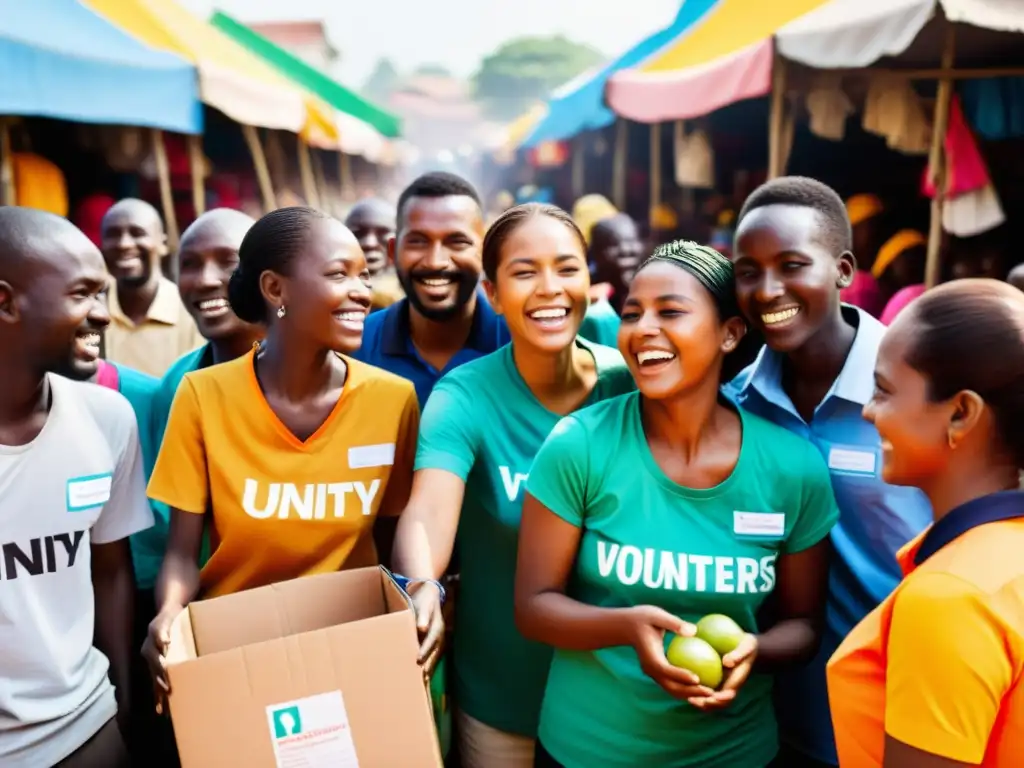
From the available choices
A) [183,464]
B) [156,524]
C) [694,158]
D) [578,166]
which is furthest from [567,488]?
[578,166]

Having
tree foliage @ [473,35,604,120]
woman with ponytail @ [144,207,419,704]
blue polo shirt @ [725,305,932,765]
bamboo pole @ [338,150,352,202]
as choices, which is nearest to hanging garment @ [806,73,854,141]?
blue polo shirt @ [725,305,932,765]

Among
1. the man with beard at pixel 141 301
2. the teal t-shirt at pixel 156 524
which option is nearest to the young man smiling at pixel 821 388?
the teal t-shirt at pixel 156 524

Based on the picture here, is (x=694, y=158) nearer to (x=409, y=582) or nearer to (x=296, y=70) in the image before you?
(x=409, y=582)

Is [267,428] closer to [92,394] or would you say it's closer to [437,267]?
[92,394]

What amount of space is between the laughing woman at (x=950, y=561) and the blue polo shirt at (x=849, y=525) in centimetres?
51

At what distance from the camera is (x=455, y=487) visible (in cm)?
200

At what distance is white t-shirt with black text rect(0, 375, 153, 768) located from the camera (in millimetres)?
1763

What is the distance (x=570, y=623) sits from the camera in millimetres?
1781

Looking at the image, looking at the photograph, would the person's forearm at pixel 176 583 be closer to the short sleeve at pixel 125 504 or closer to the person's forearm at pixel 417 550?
the short sleeve at pixel 125 504

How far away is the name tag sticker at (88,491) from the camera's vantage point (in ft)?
6.17

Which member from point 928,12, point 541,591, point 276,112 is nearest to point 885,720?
point 541,591

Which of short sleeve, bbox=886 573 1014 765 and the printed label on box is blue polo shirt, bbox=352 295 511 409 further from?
short sleeve, bbox=886 573 1014 765

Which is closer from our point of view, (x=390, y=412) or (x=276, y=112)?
(x=390, y=412)

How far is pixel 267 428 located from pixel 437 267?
0.96 m
